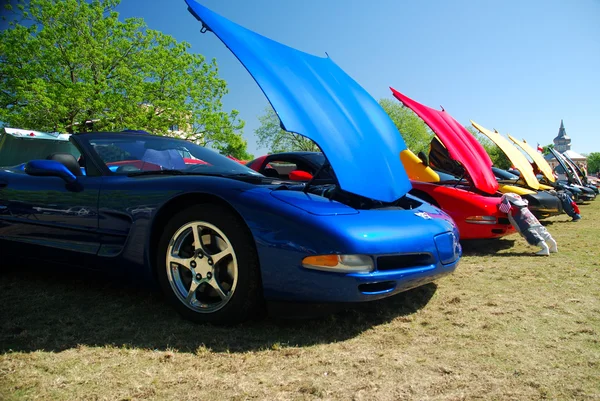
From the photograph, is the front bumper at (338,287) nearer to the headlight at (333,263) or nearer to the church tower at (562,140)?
the headlight at (333,263)

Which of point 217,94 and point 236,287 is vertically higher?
point 217,94

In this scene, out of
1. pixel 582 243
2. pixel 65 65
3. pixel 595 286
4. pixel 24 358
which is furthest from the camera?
pixel 65 65

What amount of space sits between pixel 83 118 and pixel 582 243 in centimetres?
2132

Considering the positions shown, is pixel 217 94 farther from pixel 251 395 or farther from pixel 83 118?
pixel 251 395

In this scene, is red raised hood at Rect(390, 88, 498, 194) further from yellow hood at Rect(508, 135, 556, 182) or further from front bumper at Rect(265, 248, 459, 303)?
yellow hood at Rect(508, 135, 556, 182)

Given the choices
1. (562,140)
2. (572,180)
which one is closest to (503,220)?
(572,180)

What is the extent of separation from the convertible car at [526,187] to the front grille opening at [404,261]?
5.85 metres

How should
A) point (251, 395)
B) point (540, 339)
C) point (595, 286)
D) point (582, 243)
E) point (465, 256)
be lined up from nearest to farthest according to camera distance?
point (251, 395)
point (540, 339)
point (595, 286)
point (465, 256)
point (582, 243)

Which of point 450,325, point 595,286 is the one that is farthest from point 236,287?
point 595,286

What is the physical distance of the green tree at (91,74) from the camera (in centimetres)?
1984

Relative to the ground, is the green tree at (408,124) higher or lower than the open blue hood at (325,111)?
higher

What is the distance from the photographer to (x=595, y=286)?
11.2 ft

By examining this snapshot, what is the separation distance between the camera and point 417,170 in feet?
20.3

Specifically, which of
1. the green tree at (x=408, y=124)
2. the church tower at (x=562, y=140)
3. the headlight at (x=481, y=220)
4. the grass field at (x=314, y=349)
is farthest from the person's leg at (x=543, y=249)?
the church tower at (x=562, y=140)
